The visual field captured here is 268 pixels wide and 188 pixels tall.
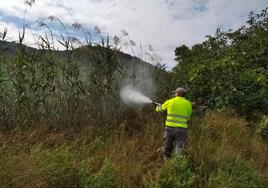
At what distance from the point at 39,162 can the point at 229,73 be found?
805 centimetres

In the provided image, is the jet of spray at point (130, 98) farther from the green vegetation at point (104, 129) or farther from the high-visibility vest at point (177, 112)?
the high-visibility vest at point (177, 112)

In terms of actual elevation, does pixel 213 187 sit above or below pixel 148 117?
below

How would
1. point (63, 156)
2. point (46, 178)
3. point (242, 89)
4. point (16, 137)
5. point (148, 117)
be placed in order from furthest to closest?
point (242, 89)
point (148, 117)
point (16, 137)
point (63, 156)
point (46, 178)

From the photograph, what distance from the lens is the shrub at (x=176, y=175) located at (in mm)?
4297

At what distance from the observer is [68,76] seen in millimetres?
6559

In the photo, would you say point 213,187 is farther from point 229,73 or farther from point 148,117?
point 229,73

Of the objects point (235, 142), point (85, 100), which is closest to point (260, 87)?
point (235, 142)

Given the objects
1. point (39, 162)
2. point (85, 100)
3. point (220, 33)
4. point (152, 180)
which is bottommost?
point (152, 180)

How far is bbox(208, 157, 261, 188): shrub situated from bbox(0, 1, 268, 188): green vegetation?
0.05 feet

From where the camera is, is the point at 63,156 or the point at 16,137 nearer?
the point at 63,156

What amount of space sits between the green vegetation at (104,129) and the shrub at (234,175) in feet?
0.05

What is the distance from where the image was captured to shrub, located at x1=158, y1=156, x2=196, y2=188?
14.1 ft

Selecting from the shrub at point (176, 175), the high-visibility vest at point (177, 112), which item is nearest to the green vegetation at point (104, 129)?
the shrub at point (176, 175)

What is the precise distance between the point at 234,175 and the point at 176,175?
988 mm
